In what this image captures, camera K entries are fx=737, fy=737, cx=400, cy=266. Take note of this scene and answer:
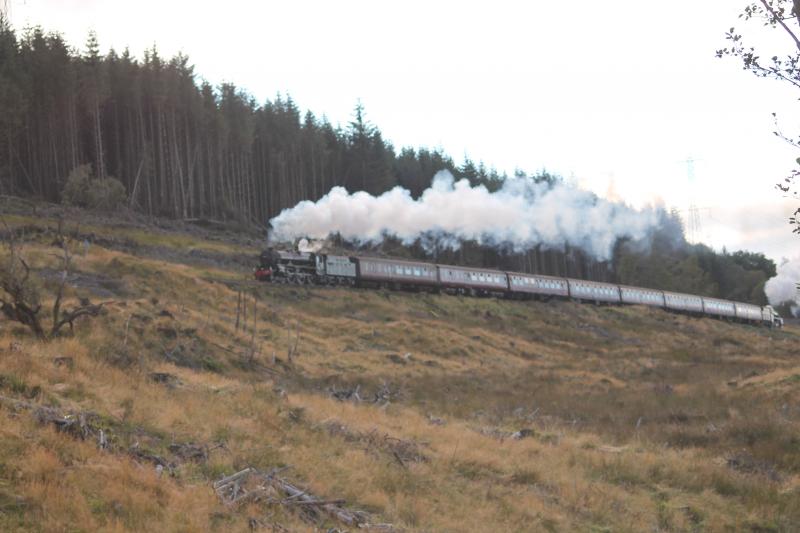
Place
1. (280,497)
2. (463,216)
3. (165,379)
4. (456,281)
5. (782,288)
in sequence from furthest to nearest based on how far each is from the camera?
(782,288) < (463,216) < (456,281) < (165,379) < (280,497)

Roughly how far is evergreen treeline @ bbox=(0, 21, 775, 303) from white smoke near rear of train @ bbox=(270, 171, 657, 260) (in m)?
14.1

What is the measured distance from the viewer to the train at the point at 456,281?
5238 centimetres

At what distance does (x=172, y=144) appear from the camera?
237ft

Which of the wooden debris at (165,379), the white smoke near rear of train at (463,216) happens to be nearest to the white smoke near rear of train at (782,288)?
the white smoke near rear of train at (463,216)

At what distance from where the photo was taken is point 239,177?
81.4 metres

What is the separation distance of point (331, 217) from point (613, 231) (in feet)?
126

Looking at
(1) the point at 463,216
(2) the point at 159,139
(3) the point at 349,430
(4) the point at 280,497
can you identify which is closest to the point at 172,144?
(2) the point at 159,139

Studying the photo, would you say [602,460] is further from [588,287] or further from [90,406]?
[588,287]

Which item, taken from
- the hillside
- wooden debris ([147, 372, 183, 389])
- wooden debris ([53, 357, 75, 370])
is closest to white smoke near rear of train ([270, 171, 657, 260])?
the hillside

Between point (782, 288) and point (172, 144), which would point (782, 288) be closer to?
point (782, 288)

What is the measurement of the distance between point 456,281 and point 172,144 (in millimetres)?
31747

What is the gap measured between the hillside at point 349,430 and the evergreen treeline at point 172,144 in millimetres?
30749

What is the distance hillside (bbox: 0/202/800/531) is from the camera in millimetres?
9969

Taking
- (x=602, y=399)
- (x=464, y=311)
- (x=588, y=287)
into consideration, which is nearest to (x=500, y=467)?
(x=602, y=399)
